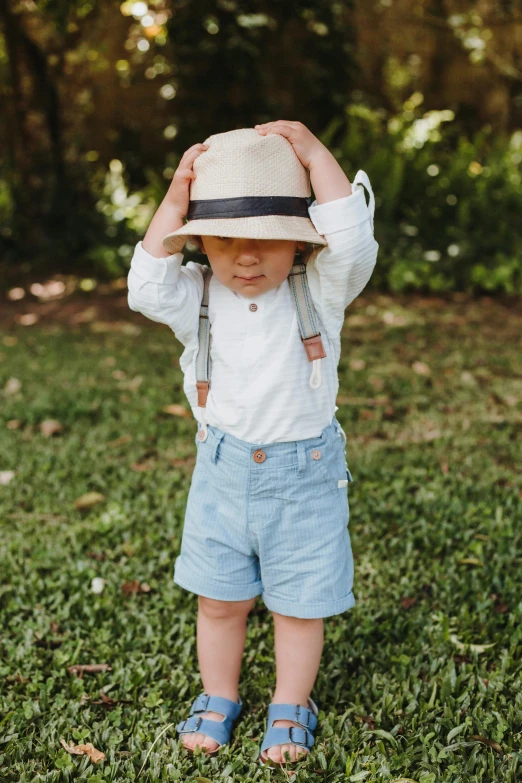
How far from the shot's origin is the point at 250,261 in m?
1.91

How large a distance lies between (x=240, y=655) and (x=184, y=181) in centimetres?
134

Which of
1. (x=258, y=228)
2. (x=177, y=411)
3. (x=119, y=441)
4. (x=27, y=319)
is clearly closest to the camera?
(x=258, y=228)

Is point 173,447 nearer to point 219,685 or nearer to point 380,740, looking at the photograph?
point 219,685

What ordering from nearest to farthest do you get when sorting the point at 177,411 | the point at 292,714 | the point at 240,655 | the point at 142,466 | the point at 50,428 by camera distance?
the point at 292,714 → the point at 240,655 → the point at 142,466 → the point at 50,428 → the point at 177,411

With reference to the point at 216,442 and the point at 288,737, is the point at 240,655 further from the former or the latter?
the point at 216,442

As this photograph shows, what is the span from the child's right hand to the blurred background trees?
18.2 ft

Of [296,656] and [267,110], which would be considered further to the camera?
[267,110]

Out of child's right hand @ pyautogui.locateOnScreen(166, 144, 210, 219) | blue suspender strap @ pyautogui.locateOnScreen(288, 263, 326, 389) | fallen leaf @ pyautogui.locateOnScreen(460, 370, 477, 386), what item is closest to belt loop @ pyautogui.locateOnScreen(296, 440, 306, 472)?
blue suspender strap @ pyautogui.locateOnScreen(288, 263, 326, 389)

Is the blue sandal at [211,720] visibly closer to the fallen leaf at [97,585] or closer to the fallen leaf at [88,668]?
the fallen leaf at [88,668]

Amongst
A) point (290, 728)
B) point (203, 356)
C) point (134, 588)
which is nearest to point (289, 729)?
point (290, 728)

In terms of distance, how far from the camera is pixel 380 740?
2.12m

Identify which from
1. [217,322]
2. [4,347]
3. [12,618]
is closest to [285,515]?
[217,322]

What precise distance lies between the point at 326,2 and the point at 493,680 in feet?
23.2

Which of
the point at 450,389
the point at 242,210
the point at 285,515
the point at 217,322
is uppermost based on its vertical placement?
the point at 242,210
